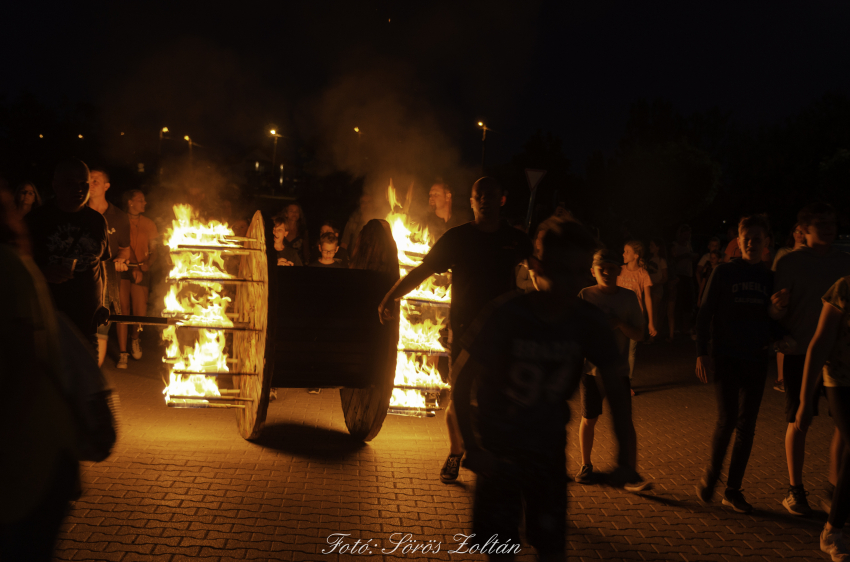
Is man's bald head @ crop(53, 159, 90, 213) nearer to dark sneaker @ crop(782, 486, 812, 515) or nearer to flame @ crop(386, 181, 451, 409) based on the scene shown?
flame @ crop(386, 181, 451, 409)

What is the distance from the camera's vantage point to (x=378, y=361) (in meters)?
5.58

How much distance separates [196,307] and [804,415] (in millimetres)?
4747

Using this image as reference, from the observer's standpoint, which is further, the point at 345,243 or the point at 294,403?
the point at 345,243

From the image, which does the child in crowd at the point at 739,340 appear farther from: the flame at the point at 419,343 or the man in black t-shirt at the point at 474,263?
the flame at the point at 419,343

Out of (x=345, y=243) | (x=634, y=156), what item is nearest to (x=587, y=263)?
(x=345, y=243)

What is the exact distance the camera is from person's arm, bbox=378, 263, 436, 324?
477cm

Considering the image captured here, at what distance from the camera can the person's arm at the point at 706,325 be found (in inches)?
188

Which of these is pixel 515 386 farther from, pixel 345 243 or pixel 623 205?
pixel 623 205

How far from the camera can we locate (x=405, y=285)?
477cm

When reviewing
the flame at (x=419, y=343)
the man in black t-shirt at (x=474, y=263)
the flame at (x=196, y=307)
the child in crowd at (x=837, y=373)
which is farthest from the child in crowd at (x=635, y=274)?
the flame at (x=196, y=307)

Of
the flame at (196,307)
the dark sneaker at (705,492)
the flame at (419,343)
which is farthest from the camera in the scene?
the flame at (419,343)

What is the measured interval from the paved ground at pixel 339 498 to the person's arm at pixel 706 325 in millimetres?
995

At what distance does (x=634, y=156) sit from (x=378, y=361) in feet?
150

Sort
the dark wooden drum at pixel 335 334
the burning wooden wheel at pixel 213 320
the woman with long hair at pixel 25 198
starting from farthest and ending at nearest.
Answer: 1. the woman with long hair at pixel 25 198
2. the dark wooden drum at pixel 335 334
3. the burning wooden wheel at pixel 213 320
